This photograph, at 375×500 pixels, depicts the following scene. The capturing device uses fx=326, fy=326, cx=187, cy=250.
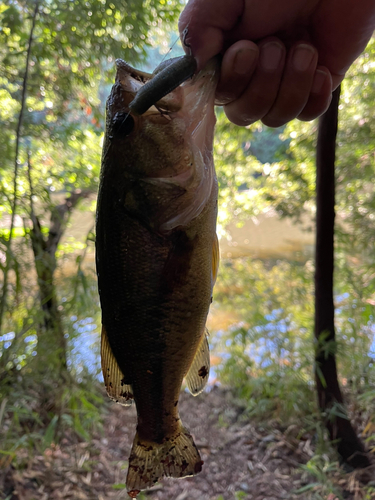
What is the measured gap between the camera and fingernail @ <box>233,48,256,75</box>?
102 centimetres

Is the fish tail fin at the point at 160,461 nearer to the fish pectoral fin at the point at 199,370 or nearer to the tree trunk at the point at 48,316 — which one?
the fish pectoral fin at the point at 199,370

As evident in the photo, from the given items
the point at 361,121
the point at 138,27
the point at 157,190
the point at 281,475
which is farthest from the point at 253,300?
the point at 157,190

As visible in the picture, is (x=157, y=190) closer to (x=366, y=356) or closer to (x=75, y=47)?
(x=75, y=47)

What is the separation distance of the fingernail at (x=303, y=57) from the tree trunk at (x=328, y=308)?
1381mm

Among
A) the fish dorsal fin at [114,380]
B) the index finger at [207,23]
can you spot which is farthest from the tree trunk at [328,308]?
the fish dorsal fin at [114,380]

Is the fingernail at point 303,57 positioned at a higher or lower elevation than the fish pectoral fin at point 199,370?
higher

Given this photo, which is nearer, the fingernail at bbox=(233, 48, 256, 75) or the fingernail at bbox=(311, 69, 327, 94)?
the fingernail at bbox=(233, 48, 256, 75)

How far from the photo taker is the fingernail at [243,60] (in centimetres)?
102

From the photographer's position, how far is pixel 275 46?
1100 mm

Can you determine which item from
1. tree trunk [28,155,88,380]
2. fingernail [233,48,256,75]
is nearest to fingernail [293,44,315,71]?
fingernail [233,48,256,75]

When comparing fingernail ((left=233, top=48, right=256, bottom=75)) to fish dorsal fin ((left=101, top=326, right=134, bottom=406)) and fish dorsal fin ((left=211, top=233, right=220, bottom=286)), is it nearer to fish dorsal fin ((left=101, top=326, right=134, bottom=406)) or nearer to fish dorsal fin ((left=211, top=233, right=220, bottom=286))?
fish dorsal fin ((left=211, top=233, right=220, bottom=286))

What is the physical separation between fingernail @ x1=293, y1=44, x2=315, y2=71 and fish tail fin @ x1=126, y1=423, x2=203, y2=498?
132 centimetres

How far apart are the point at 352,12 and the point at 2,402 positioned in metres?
2.90

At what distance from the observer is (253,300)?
4246 mm
